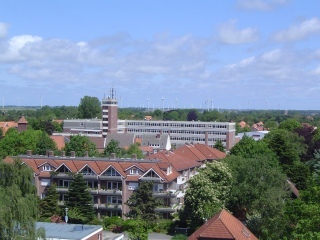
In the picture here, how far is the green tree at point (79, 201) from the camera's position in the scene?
49156 mm

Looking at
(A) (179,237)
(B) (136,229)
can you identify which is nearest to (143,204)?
(B) (136,229)

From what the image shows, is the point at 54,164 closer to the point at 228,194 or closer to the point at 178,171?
the point at 178,171

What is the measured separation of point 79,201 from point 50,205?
3138 millimetres

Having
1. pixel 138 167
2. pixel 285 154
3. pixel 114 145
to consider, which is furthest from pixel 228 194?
pixel 114 145

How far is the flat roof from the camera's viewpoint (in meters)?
36.3

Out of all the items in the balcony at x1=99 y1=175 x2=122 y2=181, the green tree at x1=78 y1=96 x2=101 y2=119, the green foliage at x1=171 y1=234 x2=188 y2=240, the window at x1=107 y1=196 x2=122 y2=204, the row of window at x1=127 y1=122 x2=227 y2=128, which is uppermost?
the green tree at x1=78 y1=96 x2=101 y2=119

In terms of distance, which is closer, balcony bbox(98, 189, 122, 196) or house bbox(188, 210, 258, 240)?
house bbox(188, 210, 258, 240)

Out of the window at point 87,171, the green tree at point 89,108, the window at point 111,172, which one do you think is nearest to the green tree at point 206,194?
the window at point 111,172

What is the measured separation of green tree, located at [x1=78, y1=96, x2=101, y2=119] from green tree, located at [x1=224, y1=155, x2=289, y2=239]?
115 meters

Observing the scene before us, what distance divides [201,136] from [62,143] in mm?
41874

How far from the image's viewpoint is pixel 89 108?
16375 cm

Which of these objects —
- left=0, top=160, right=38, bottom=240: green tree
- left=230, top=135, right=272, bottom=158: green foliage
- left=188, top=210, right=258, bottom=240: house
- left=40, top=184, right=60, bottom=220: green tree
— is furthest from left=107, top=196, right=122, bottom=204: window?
left=0, top=160, right=38, bottom=240: green tree

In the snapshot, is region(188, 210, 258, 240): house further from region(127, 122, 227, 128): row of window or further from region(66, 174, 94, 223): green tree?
region(127, 122, 227, 128): row of window

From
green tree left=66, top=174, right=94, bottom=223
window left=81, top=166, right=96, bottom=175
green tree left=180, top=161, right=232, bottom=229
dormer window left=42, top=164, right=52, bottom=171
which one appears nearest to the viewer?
green tree left=180, top=161, right=232, bottom=229
